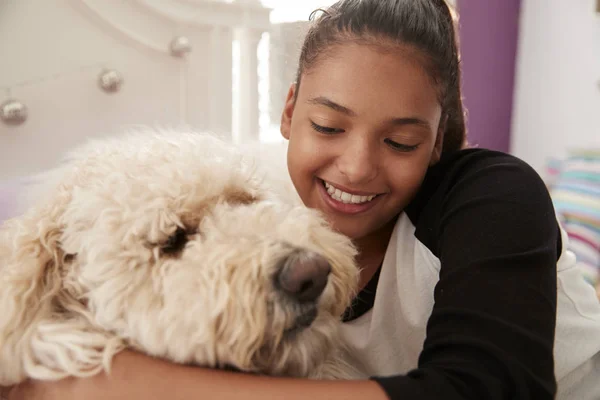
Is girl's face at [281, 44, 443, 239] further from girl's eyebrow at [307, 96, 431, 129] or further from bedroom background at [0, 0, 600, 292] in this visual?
bedroom background at [0, 0, 600, 292]

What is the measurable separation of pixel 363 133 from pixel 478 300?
471mm

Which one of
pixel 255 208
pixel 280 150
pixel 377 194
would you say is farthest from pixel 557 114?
pixel 255 208

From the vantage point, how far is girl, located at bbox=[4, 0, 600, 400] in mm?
827

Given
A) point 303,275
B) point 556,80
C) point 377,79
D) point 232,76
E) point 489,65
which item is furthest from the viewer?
point 489,65

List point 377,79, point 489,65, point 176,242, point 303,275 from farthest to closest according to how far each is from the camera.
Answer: point 489,65 → point 377,79 → point 176,242 → point 303,275

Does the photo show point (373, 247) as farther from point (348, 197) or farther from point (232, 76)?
point (232, 76)

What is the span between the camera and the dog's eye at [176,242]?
0.95 metres

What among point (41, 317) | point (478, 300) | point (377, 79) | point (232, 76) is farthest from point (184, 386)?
point (232, 76)

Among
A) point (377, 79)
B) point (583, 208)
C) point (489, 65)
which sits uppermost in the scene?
point (377, 79)

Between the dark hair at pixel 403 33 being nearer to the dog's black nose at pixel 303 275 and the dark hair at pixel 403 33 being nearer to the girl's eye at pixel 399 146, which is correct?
the girl's eye at pixel 399 146

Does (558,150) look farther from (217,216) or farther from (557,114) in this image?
(217,216)

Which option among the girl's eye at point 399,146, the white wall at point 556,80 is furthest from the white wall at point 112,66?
the white wall at point 556,80

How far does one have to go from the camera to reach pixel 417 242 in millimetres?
1279

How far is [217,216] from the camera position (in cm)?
101
